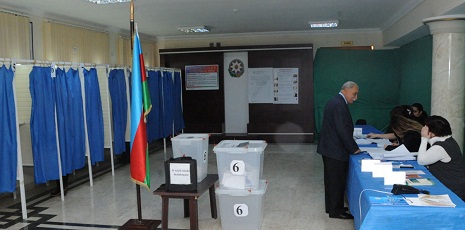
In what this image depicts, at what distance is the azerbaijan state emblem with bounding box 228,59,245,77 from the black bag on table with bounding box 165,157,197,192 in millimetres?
6679

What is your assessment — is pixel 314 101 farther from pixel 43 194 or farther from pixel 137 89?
pixel 137 89

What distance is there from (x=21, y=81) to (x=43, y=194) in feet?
5.04

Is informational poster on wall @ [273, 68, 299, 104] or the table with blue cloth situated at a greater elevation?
informational poster on wall @ [273, 68, 299, 104]

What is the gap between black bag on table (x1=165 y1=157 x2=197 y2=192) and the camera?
3701 millimetres

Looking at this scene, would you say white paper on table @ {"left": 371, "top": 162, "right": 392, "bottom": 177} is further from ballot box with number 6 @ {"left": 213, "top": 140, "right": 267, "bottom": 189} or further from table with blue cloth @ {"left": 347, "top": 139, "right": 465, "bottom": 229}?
ballot box with number 6 @ {"left": 213, "top": 140, "right": 267, "bottom": 189}

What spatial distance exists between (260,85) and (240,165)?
6.24 meters

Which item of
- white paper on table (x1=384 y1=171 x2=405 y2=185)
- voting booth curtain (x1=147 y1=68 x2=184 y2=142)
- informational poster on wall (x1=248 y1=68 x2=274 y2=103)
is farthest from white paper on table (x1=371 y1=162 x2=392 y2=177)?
informational poster on wall (x1=248 y1=68 x2=274 y2=103)

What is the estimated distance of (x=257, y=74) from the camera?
1004 centimetres

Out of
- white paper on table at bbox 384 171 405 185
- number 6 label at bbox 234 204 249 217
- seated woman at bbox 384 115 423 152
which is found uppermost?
seated woman at bbox 384 115 423 152

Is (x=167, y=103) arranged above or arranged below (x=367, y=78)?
below

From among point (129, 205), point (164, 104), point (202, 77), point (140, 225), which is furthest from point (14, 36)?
point (202, 77)

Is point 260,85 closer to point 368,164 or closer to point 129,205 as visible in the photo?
point 129,205

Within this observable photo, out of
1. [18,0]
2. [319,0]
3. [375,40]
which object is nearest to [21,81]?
[18,0]

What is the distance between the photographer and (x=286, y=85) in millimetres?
9914
